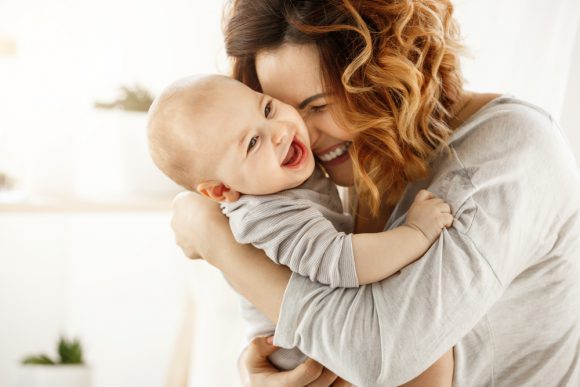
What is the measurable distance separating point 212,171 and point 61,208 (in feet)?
3.80

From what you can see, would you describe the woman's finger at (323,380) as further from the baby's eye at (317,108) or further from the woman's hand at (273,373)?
the baby's eye at (317,108)

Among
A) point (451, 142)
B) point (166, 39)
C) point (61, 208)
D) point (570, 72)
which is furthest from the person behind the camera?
point (166, 39)

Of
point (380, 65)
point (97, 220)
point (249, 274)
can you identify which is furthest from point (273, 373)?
point (97, 220)

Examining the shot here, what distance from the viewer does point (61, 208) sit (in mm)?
2232

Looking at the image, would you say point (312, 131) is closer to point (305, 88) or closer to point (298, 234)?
point (305, 88)

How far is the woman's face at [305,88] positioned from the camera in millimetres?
1243

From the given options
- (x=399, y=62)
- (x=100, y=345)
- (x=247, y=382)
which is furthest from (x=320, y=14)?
(x=100, y=345)

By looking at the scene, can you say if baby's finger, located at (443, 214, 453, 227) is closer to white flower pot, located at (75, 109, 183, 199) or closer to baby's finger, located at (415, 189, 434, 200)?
baby's finger, located at (415, 189, 434, 200)

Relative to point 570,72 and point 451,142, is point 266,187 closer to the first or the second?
point 451,142

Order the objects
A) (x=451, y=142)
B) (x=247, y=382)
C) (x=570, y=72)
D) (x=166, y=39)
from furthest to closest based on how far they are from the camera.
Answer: (x=166, y=39)
(x=570, y=72)
(x=247, y=382)
(x=451, y=142)

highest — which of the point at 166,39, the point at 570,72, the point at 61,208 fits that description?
the point at 570,72

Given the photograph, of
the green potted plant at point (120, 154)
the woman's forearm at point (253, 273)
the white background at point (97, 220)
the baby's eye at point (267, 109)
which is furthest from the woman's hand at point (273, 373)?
the green potted plant at point (120, 154)

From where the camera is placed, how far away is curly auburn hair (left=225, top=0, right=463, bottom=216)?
1.21 metres

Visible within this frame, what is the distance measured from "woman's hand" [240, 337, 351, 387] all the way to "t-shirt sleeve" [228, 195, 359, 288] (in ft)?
0.75
